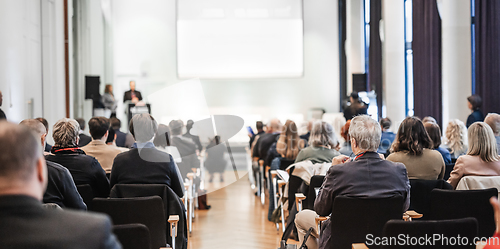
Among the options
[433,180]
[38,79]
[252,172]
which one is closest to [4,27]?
[38,79]

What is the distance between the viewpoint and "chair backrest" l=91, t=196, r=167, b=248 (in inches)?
91.4

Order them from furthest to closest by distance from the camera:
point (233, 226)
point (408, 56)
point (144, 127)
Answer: point (408, 56), point (233, 226), point (144, 127)

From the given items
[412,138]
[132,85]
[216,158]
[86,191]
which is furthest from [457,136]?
[132,85]

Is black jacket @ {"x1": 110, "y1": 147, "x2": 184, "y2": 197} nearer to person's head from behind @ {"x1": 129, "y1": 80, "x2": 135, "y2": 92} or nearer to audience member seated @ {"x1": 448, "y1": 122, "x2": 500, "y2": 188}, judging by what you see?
audience member seated @ {"x1": 448, "y1": 122, "x2": 500, "y2": 188}

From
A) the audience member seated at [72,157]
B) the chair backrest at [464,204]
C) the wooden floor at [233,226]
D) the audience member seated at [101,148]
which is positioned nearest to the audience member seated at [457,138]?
the chair backrest at [464,204]

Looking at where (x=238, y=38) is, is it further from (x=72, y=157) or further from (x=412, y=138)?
(x=72, y=157)

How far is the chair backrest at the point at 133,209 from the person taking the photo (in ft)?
7.61

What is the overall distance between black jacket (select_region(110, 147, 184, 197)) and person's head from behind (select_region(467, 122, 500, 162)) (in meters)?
2.09

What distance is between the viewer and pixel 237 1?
12102 millimetres

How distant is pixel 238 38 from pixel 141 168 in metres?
9.59

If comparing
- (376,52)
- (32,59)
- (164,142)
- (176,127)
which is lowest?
(164,142)

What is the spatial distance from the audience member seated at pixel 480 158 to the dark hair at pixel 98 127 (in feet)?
8.96

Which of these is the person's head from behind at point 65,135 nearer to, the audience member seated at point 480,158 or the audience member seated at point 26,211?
the audience member seated at point 26,211

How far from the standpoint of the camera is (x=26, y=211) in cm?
98
